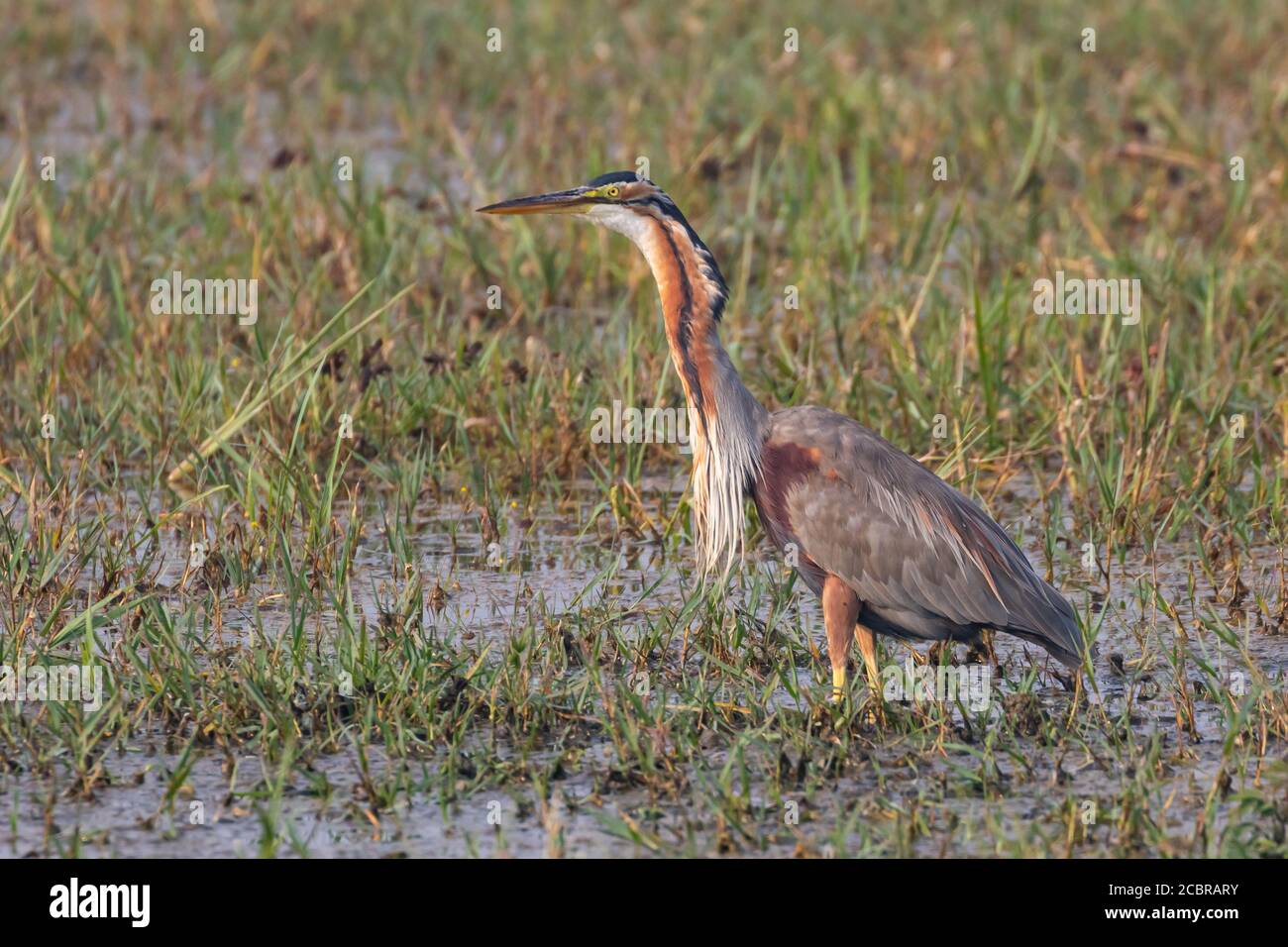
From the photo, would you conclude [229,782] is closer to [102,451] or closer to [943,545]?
[943,545]

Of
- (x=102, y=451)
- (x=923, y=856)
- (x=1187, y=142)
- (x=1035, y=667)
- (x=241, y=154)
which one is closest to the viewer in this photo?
(x=923, y=856)

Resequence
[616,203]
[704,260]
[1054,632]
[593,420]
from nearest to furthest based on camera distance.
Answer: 1. [1054,632]
2. [704,260]
3. [616,203]
4. [593,420]

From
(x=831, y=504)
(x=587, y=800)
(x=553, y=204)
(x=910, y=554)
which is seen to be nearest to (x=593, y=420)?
(x=553, y=204)

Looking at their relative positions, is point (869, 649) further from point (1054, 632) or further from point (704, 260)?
point (704, 260)

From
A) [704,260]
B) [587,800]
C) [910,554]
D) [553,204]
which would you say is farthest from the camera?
[553,204]

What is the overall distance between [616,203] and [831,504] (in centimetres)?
113

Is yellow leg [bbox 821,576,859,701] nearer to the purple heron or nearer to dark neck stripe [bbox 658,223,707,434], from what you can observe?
the purple heron

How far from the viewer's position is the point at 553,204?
22.2 feet

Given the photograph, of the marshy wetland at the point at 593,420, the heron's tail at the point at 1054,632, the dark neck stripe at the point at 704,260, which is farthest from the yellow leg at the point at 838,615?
the dark neck stripe at the point at 704,260

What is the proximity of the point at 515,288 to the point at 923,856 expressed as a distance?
16.7ft

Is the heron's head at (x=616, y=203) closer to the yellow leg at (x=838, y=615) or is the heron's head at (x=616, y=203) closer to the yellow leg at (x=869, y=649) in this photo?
the yellow leg at (x=838, y=615)

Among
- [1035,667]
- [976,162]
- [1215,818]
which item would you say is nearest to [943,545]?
[1035,667]

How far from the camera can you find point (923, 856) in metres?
5.13

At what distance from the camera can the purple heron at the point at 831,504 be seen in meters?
6.39
